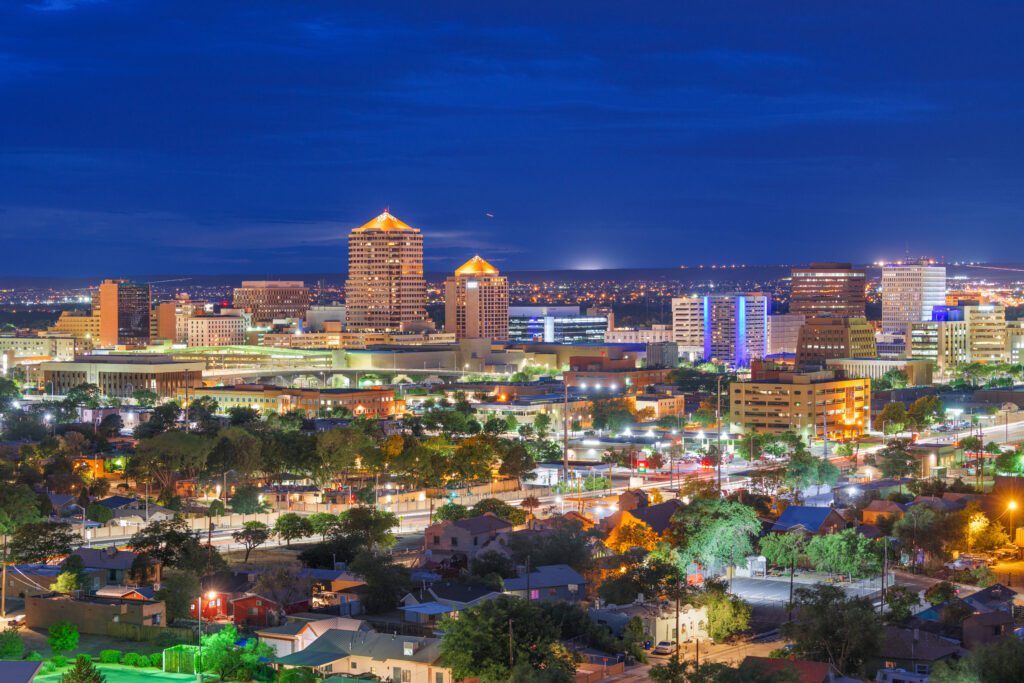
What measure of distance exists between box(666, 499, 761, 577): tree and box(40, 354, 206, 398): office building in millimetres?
56517

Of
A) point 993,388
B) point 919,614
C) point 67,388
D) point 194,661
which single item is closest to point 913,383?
point 993,388

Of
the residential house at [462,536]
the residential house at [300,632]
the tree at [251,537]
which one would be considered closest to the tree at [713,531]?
the residential house at [462,536]

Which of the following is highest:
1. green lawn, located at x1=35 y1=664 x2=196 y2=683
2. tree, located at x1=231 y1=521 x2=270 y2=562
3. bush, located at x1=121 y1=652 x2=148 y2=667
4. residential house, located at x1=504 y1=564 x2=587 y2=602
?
tree, located at x1=231 y1=521 x2=270 y2=562

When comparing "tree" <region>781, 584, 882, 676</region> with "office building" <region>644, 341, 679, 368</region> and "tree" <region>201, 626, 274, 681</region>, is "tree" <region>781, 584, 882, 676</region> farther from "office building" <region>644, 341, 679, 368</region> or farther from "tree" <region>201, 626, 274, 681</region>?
"office building" <region>644, 341, 679, 368</region>

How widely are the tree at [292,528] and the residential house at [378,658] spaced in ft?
38.5

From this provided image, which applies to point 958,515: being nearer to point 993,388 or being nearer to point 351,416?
point 351,416

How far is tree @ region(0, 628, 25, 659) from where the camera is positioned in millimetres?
27500

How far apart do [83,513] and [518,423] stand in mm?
31939

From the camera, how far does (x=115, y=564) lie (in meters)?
34.8

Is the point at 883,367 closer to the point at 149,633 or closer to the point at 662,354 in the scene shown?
the point at 662,354

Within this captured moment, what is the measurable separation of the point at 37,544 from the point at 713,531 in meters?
15.1

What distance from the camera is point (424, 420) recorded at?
2670 inches

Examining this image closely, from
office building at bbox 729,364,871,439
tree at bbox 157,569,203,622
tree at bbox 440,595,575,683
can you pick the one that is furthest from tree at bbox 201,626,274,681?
office building at bbox 729,364,871,439

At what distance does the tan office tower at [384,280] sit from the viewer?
135000 mm
